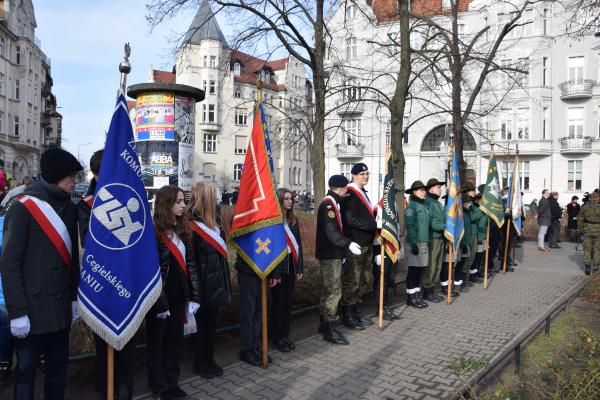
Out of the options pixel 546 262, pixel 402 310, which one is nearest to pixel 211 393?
pixel 402 310

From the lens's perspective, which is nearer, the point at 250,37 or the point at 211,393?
the point at 211,393

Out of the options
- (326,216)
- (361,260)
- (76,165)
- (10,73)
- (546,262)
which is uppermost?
(10,73)

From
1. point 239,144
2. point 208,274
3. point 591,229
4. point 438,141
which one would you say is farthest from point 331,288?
point 239,144

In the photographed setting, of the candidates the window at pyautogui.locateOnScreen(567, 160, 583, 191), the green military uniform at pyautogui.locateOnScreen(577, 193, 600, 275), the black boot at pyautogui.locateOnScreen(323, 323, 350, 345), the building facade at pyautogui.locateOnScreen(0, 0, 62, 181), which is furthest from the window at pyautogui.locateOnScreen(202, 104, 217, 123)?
the black boot at pyautogui.locateOnScreen(323, 323, 350, 345)

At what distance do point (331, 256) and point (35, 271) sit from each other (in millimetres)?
3682

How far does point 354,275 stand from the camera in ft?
22.4

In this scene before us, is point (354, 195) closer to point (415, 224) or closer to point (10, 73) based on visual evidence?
point (415, 224)

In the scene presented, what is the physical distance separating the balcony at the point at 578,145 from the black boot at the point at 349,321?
3660 centimetres

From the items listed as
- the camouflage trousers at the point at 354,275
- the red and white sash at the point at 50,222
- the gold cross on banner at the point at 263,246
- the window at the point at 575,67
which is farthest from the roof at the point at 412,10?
the window at the point at 575,67

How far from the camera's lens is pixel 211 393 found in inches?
179

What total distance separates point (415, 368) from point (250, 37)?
10.00m

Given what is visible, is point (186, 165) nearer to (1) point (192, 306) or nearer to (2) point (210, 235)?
(2) point (210, 235)

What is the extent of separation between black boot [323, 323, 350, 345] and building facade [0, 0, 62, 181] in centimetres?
4589

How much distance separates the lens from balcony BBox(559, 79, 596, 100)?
36.4m
